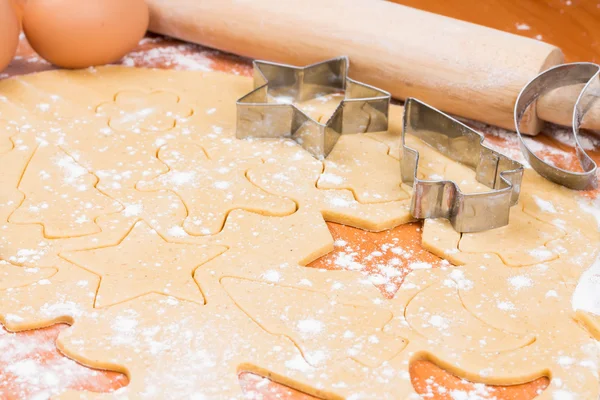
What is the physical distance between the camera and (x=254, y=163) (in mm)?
1635

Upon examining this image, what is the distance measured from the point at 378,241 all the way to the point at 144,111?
688 mm

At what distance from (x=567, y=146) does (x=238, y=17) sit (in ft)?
2.95

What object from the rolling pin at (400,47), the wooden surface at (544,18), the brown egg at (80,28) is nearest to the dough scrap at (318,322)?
the rolling pin at (400,47)

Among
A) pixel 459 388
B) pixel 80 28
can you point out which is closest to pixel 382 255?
pixel 459 388

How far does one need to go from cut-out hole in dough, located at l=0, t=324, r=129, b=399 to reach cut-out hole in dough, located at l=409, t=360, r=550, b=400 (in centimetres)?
43

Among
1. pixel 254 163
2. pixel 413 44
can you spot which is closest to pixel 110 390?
pixel 254 163

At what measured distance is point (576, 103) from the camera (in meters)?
1.71

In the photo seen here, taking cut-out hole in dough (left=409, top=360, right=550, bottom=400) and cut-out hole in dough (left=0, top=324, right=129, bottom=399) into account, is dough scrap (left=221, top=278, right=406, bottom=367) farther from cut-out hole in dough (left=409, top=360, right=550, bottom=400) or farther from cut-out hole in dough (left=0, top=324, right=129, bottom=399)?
cut-out hole in dough (left=0, top=324, right=129, bottom=399)

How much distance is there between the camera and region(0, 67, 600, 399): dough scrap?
114cm

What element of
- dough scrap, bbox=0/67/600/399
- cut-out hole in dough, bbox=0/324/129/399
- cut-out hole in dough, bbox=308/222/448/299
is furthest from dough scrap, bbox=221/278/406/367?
cut-out hole in dough, bbox=0/324/129/399

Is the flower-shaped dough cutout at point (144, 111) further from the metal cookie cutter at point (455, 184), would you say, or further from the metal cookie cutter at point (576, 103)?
the metal cookie cutter at point (576, 103)

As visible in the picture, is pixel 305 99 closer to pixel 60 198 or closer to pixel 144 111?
pixel 144 111

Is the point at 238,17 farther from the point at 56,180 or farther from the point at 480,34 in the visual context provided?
the point at 56,180

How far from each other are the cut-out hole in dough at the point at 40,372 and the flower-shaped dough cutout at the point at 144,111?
0.66 metres
